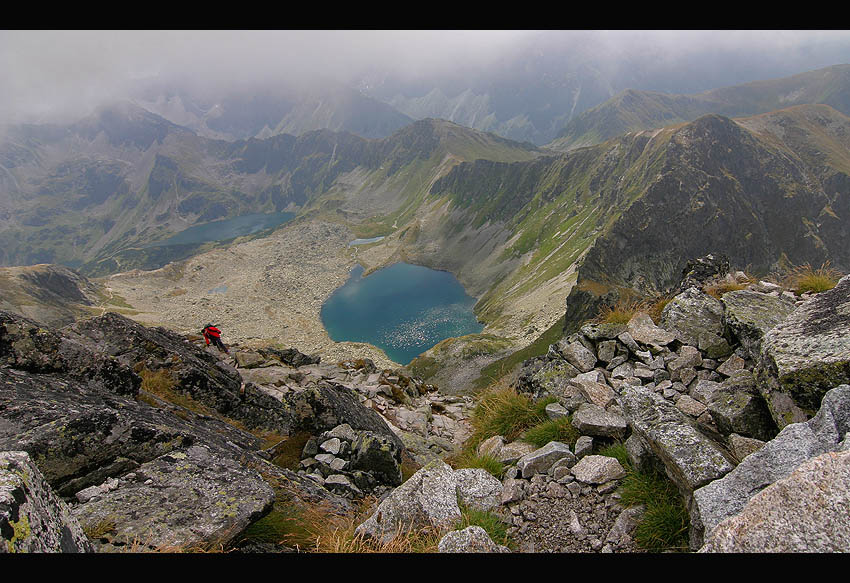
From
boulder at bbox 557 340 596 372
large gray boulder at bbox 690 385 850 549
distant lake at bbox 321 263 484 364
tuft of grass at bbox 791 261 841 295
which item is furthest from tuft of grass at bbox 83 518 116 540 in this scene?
distant lake at bbox 321 263 484 364

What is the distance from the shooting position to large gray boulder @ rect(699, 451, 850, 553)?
2838mm

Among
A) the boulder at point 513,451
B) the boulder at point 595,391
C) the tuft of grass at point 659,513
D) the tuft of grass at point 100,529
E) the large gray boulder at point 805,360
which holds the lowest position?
the boulder at point 513,451

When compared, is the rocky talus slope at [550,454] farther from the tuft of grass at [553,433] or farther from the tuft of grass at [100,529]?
the tuft of grass at [553,433]

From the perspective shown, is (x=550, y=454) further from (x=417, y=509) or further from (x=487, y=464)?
(x=417, y=509)

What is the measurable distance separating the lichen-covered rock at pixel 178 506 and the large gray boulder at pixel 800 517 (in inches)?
226

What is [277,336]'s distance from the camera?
459 feet

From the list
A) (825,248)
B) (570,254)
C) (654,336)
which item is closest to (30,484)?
(654,336)

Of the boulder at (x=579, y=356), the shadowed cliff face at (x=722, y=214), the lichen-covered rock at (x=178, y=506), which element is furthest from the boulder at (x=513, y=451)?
the shadowed cliff face at (x=722, y=214)

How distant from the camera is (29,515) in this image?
2.99 meters

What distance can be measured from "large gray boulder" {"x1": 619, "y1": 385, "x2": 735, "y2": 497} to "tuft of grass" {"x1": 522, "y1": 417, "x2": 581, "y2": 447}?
1.23 meters

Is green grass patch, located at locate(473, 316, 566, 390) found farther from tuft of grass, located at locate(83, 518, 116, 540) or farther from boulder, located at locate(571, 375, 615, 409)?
tuft of grass, located at locate(83, 518, 116, 540)

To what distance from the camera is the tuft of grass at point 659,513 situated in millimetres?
4551
